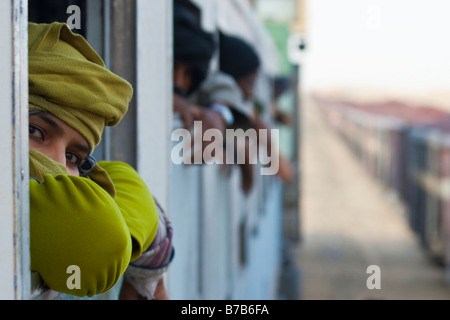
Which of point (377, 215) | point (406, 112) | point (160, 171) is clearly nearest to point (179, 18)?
point (160, 171)

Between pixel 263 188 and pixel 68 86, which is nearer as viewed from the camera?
pixel 68 86

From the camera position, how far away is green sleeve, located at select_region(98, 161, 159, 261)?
1515mm

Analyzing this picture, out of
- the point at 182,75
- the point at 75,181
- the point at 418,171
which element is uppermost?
the point at 182,75

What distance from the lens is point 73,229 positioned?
1.27m

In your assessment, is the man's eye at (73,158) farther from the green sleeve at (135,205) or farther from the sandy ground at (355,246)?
the sandy ground at (355,246)

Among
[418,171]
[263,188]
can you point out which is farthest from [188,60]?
[418,171]

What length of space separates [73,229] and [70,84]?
250 millimetres

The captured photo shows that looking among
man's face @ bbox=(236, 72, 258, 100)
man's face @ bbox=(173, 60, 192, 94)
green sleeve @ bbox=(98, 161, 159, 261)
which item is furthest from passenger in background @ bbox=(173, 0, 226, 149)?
green sleeve @ bbox=(98, 161, 159, 261)

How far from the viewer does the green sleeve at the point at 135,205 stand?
4.97 feet

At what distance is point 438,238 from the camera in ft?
41.7

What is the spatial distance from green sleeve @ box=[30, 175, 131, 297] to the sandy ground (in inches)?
202

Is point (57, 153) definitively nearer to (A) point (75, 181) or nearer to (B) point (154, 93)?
(A) point (75, 181)

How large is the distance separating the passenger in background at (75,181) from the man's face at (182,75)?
50.4 inches
